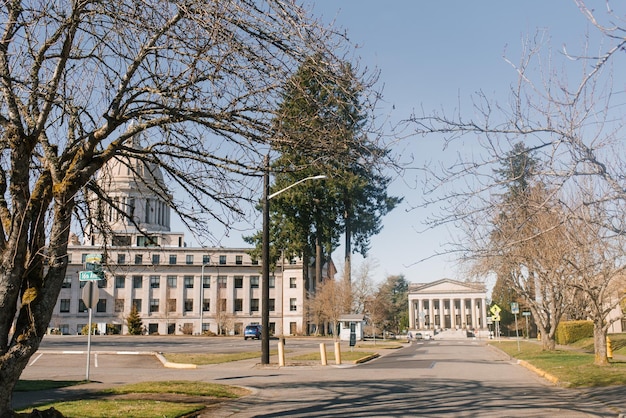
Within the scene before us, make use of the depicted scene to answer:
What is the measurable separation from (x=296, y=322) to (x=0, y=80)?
91.7 meters

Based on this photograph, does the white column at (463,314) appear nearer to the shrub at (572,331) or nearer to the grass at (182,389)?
the shrub at (572,331)

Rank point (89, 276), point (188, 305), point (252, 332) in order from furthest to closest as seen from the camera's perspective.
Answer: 1. point (188, 305)
2. point (252, 332)
3. point (89, 276)

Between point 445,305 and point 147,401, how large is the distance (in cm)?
11762

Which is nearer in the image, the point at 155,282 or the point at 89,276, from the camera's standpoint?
the point at 89,276

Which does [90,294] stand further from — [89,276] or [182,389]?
[182,389]

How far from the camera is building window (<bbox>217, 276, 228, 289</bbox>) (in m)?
99.9

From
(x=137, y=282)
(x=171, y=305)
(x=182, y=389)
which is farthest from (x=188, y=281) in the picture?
(x=182, y=389)

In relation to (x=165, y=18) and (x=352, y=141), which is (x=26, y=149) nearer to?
(x=165, y=18)

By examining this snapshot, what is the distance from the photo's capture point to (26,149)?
25.6 ft

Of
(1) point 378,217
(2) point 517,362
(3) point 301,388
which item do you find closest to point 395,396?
(3) point 301,388

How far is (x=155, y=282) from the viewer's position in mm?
98875

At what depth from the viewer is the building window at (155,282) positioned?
98.5 meters

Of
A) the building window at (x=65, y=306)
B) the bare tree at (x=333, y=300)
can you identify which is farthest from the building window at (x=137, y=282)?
the bare tree at (x=333, y=300)

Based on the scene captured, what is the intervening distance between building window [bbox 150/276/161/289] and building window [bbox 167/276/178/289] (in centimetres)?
147
